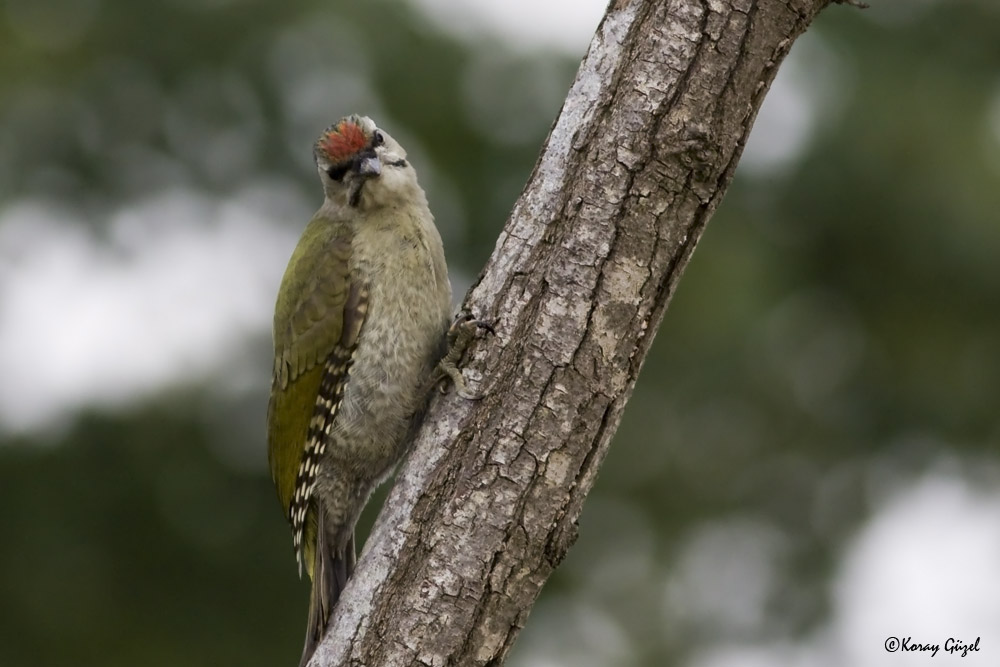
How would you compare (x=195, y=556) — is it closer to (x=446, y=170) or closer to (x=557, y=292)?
(x=446, y=170)

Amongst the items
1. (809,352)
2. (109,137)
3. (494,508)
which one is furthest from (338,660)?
(109,137)

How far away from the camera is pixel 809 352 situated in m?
8.01

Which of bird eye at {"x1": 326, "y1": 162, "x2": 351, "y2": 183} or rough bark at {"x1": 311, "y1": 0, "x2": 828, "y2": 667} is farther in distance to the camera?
bird eye at {"x1": 326, "y1": 162, "x2": 351, "y2": 183}

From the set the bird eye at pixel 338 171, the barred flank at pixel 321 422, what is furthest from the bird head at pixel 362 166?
the barred flank at pixel 321 422

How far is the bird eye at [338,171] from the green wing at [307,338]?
24cm

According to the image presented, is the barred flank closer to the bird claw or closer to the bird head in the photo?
the bird head

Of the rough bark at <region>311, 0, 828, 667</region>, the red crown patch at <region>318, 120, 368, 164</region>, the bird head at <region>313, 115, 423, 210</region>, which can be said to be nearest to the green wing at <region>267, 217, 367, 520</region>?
the bird head at <region>313, 115, 423, 210</region>

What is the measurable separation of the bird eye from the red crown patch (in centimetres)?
3

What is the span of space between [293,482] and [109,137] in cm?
454

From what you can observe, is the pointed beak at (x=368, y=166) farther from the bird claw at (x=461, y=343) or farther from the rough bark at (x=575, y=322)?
the rough bark at (x=575, y=322)

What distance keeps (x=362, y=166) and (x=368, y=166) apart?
30 millimetres

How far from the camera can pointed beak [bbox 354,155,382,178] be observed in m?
4.79

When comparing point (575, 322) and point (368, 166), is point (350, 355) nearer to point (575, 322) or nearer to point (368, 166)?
point (368, 166)

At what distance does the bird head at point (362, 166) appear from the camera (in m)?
4.82
